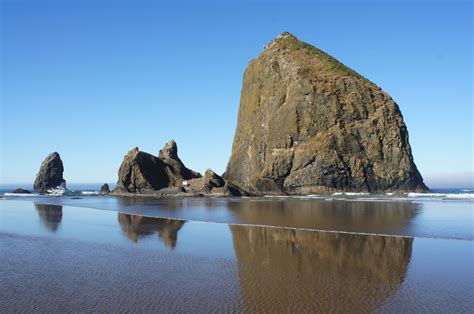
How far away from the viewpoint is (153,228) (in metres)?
23.6

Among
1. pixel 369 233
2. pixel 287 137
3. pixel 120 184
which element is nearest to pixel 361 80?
pixel 287 137

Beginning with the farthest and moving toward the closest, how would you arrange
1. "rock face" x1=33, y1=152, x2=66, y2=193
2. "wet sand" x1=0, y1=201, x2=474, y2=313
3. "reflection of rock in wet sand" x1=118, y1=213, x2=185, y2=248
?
1. "rock face" x1=33, y1=152, x2=66, y2=193
2. "reflection of rock in wet sand" x1=118, y1=213, x2=185, y2=248
3. "wet sand" x1=0, y1=201, x2=474, y2=313


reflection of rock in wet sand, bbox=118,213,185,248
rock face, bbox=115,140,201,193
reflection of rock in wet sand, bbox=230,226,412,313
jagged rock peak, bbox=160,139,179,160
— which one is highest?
jagged rock peak, bbox=160,139,179,160

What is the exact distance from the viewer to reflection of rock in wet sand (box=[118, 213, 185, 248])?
63.9 ft

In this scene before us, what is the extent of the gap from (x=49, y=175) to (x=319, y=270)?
109111 mm

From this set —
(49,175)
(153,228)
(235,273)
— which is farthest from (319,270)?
(49,175)

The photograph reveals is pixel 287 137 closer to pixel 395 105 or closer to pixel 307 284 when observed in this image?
pixel 395 105

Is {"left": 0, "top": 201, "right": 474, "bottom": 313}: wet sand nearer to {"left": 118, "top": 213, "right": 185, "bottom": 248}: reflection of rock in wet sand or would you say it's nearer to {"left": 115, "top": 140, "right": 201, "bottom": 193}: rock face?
{"left": 118, "top": 213, "right": 185, "bottom": 248}: reflection of rock in wet sand

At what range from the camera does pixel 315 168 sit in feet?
217

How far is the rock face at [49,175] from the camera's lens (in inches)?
4286

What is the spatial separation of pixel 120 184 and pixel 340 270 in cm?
7029

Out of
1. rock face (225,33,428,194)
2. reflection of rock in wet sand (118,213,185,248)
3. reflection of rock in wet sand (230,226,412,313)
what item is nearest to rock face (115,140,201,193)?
rock face (225,33,428,194)

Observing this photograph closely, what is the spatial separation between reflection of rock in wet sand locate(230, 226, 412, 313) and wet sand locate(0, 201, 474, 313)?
3cm

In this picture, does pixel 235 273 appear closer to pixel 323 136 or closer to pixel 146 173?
pixel 323 136
